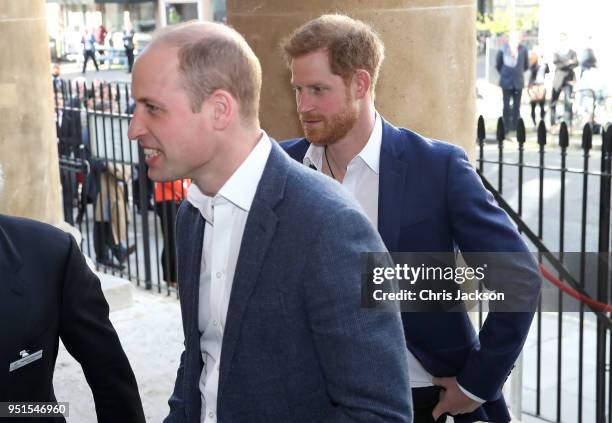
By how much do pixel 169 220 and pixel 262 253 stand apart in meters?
7.11

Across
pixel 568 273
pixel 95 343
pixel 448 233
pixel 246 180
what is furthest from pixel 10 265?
pixel 568 273

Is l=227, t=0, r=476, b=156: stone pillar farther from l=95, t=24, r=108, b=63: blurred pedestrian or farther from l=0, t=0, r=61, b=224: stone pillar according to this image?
l=95, t=24, r=108, b=63: blurred pedestrian

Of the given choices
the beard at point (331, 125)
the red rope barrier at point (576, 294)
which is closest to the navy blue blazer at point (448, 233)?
the beard at point (331, 125)

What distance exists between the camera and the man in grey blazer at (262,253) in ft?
5.98

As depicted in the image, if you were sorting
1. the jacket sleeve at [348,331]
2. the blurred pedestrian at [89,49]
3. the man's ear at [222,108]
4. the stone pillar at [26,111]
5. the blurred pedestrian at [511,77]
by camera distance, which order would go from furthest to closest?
the blurred pedestrian at [89,49]
the blurred pedestrian at [511,77]
the stone pillar at [26,111]
the man's ear at [222,108]
the jacket sleeve at [348,331]

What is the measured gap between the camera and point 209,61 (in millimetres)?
1910

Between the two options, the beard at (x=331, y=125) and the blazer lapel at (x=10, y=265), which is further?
the beard at (x=331, y=125)

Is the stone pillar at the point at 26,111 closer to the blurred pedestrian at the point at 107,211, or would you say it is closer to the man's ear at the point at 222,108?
the blurred pedestrian at the point at 107,211

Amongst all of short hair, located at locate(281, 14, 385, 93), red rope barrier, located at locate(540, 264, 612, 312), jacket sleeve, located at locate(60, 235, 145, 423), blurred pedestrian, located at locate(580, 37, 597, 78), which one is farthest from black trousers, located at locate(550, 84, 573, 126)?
jacket sleeve, located at locate(60, 235, 145, 423)

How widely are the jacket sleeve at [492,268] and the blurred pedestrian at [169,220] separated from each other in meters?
5.51

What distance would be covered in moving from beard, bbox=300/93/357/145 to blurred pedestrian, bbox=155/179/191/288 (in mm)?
5305

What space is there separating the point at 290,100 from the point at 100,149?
21.4ft

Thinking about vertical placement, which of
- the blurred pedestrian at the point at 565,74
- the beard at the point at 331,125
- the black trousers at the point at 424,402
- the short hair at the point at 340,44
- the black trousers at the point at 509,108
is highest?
the short hair at the point at 340,44

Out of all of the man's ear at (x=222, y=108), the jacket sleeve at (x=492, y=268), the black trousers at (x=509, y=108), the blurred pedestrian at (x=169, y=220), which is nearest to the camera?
the man's ear at (x=222, y=108)
